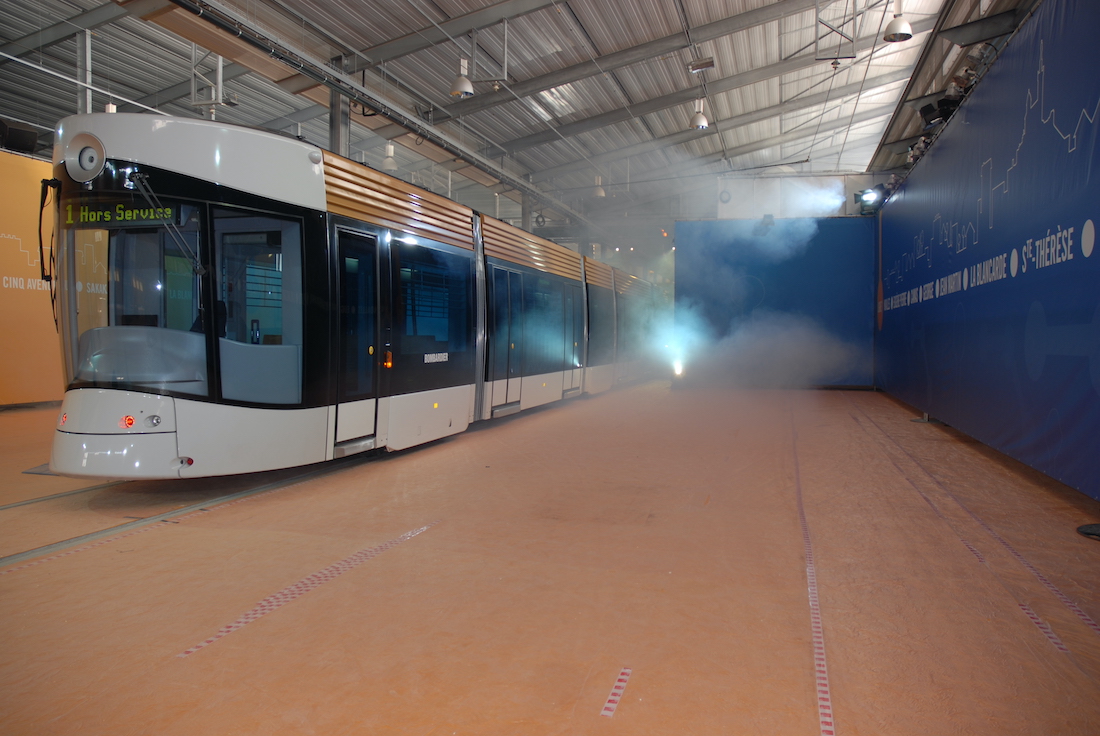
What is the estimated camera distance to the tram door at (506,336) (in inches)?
347

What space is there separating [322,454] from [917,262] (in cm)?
912

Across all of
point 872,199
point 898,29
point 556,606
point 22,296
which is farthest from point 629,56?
point 556,606

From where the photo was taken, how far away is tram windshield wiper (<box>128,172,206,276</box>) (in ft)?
15.3

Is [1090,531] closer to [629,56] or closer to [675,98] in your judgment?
[629,56]

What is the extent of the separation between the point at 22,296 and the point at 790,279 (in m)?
15.2

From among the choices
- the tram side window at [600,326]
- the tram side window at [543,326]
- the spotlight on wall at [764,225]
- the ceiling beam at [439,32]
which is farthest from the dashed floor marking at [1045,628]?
the spotlight on wall at [764,225]

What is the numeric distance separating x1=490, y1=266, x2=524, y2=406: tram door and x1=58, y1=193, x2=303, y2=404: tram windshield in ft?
13.6

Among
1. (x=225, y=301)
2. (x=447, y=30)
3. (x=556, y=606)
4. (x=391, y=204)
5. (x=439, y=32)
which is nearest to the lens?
(x=556, y=606)

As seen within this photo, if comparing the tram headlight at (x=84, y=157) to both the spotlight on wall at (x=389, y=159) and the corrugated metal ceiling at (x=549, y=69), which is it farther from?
the spotlight on wall at (x=389, y=159)

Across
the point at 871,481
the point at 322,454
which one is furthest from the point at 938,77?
the point at 322,454

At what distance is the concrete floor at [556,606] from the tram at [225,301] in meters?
0.60

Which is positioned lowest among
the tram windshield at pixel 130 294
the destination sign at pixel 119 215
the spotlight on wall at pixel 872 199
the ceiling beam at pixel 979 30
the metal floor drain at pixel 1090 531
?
the metal floor drain at pixel 1090 531

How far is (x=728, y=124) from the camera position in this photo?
64.8ft

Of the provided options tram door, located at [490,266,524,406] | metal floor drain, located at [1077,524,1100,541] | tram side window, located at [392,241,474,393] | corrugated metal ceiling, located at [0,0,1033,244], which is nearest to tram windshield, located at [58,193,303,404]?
tram side window, located at [392,241,474,393]
